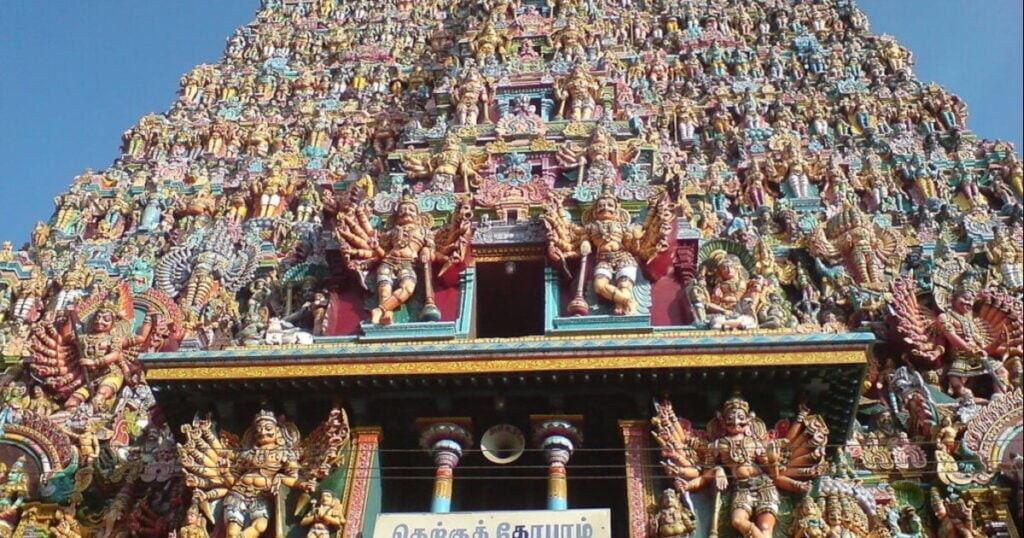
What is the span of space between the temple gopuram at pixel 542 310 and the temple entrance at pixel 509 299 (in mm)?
58

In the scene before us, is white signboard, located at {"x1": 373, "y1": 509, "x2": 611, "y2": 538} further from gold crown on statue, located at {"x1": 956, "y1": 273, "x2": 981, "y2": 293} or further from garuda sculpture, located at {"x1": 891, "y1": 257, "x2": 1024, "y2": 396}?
gold crown on statue, located at {"x1": 956, "y1": 273, "x2": 981, "y2": 293}

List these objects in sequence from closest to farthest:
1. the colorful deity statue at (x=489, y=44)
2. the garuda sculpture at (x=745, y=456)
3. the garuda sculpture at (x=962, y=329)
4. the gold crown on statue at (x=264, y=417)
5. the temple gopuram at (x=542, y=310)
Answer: the garuda sculpture at (x=745, y=456), the temple gopuram at (x=542, y=310), the gold crown on statue at (x=264, y=417), the garuda sculpture at (x=962, y=329), the colorful deity statue at (x=489, y=44)

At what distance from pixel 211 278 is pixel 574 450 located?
6.38m

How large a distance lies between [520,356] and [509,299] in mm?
3299

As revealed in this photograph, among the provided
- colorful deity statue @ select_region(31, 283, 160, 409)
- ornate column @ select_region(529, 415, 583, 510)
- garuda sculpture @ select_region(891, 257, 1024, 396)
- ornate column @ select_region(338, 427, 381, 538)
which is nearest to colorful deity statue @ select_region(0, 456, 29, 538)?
colorful deity statue @ select_region(31, 283, 160, 409)

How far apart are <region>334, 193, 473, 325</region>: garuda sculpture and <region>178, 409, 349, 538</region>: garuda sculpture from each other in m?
2.05

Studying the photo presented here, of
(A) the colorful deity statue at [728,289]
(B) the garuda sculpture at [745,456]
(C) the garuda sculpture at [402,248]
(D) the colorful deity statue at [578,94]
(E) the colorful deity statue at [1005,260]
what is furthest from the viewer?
(D) the colorful deity statue at [578,94]

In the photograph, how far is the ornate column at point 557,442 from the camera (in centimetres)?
1097

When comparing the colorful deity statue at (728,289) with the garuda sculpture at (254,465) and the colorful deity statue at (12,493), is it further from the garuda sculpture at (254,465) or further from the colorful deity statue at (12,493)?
the colorful deity statue at (12,493)

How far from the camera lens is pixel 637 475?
35.9 feet

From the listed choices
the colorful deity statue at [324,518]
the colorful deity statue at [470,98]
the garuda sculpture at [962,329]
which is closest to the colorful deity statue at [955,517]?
the garuda sculpture at [962,329]

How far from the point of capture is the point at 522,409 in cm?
1159

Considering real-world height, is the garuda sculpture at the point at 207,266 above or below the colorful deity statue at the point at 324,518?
above

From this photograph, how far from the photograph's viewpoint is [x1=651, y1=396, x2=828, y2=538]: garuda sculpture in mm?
10539
